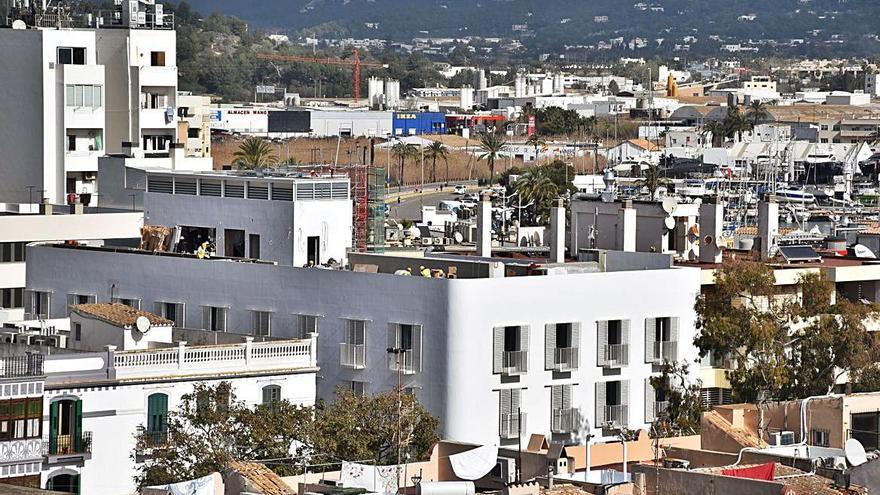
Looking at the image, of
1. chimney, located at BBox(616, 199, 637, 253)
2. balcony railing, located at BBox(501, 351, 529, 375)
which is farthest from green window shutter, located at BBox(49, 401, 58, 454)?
chimney, located at BBox(616, 199, 637, 253)

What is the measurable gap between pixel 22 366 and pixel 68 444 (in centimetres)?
136

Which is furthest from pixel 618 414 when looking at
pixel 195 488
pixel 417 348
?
pixel 195 488

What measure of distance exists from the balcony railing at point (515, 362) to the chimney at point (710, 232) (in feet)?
27.5

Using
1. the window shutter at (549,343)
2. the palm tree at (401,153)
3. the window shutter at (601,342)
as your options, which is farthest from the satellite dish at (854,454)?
the palm tree at (401,153)

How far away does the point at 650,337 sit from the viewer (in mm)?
40656

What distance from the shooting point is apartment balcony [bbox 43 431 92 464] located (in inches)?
1357

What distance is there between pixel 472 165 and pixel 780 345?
117356 millimetres

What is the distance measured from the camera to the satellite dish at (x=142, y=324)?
3766 centimetres

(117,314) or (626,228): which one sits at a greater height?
(626,228)

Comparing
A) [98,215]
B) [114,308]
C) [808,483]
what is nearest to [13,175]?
[98,215]

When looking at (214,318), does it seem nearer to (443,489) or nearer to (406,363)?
(406,363)

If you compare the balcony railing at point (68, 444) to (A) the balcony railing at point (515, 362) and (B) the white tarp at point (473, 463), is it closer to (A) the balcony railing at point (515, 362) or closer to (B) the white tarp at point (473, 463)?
(B) the white tarp at point (473, 463)

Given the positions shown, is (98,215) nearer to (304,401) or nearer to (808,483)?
(304,401)

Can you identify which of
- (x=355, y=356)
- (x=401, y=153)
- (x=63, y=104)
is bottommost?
(x=401, y=153)
